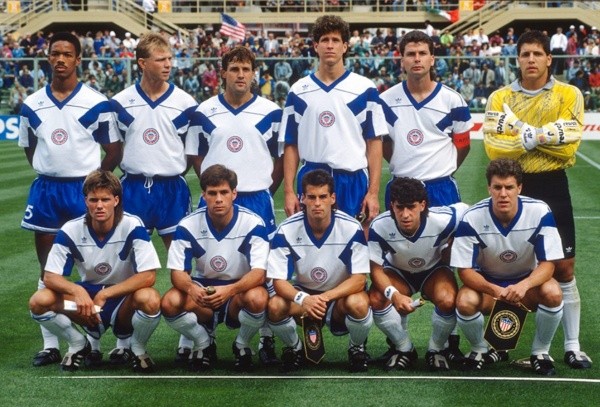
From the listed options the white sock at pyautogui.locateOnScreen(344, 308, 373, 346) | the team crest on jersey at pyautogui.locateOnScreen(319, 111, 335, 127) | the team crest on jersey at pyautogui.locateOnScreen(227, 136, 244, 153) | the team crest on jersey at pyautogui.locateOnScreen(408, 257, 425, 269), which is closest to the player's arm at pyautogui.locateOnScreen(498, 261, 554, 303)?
the team crest on jersey at pyautogui.locateOnScreen(408, 257, 425, 269)

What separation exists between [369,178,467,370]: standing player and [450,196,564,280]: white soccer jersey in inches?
8.2

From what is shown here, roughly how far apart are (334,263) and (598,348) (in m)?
1.79

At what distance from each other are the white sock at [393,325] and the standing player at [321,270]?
0.08m

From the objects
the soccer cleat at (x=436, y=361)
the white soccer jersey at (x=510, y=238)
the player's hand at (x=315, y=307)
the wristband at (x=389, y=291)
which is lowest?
the soccer cleat at (x=436, y=361)

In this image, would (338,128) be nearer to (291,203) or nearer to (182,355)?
(291,203)

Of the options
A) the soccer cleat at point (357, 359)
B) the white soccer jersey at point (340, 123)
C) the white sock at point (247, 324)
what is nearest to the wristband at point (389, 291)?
the soccer cleat at point (357, 359)

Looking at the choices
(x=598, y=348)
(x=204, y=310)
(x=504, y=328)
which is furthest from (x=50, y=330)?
(x=598, y=348)

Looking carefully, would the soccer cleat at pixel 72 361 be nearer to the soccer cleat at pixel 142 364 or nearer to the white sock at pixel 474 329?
the soccer cleat at pixel 142 364

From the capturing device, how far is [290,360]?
6.58 meters

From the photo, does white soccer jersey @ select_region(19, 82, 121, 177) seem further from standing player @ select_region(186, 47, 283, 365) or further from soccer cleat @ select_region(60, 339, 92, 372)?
soccer cleat @ select_region(60, 339, 92, 372)

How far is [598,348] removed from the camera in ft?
23.0

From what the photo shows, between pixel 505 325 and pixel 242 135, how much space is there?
2111 millimetres

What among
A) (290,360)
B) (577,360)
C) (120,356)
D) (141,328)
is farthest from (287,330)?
(577,360)

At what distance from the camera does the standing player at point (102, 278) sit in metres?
6.46
